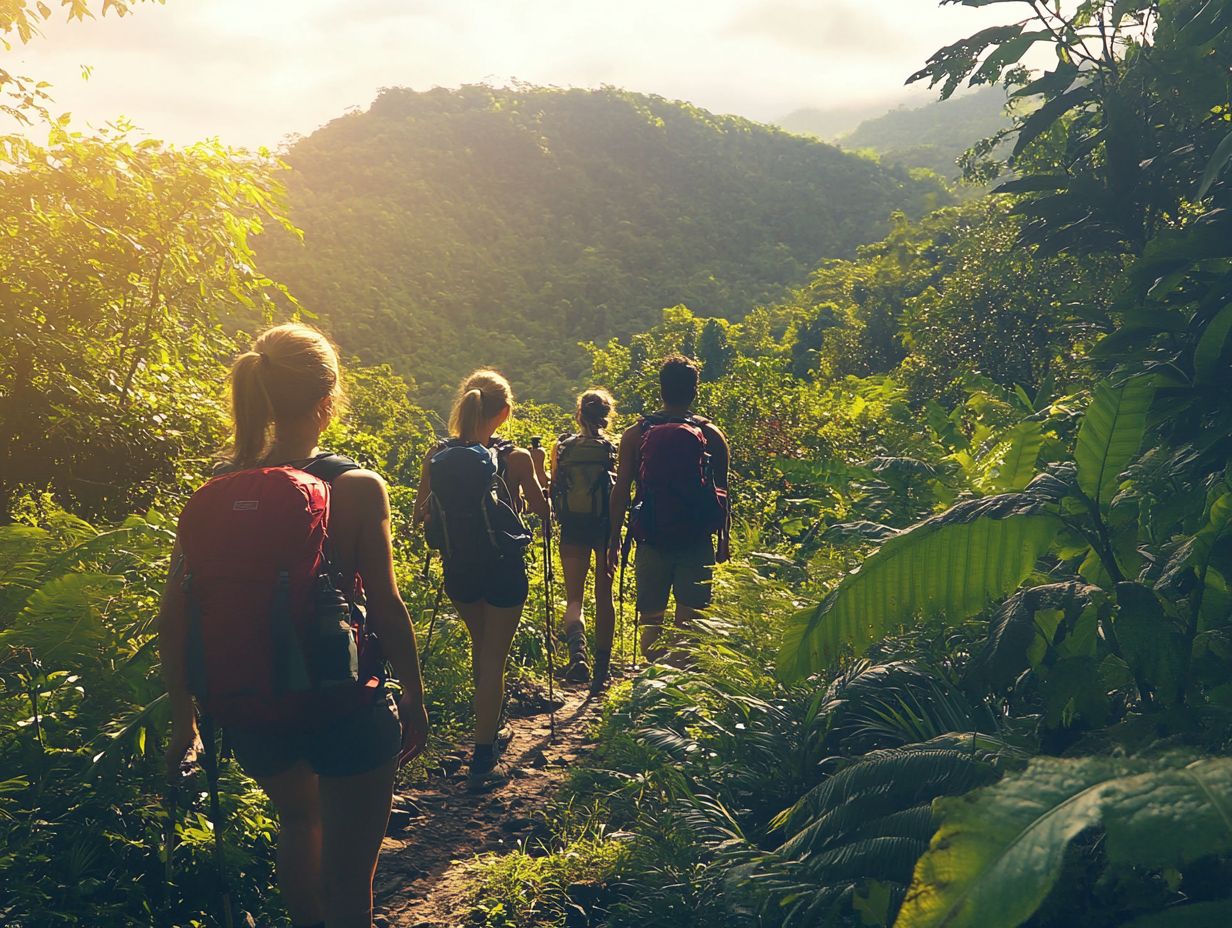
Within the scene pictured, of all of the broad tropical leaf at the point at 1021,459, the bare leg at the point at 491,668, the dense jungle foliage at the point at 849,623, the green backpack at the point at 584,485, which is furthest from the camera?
the green backpack at the point at 584,485

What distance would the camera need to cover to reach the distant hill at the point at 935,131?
12269cm

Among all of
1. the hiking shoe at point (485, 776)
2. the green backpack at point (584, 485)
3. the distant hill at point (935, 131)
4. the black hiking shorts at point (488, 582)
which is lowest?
the hiking shoe at point (485, 776)

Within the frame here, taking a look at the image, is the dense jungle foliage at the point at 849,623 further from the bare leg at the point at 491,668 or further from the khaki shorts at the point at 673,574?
the bare leg at the point at 491,668

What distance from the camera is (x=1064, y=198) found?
354 cm

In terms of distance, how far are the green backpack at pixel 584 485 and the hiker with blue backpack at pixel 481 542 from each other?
144 cm

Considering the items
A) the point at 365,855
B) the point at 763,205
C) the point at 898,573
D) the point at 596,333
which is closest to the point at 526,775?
the point at 365,855

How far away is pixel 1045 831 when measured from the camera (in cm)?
103

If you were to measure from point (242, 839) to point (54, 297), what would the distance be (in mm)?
3138

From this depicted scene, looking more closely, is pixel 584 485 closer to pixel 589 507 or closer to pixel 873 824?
pixel 589 507

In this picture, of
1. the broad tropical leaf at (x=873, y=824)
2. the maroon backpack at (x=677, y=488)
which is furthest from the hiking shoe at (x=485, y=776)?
the broad tropical leaf at (x=873, y=824)

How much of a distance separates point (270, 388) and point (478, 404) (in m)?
2.11

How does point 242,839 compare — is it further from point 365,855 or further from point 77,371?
point 77,371

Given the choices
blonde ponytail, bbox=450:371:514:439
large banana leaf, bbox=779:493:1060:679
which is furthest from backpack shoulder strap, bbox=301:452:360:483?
blonde ponytail, bbox=450:371:514:439

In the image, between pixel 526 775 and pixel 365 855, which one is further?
pixel 526 775
